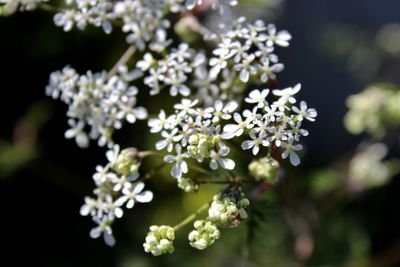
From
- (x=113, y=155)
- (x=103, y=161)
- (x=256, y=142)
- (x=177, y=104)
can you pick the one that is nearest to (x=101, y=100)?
(x=113, y=155)

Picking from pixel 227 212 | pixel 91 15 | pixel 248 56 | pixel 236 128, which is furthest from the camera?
pixel 91 15

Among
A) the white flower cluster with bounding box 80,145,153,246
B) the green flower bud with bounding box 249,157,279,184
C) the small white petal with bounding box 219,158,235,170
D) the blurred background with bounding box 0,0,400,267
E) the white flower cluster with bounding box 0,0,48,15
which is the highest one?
the white flower cluster with bounding box 0,0,48,15

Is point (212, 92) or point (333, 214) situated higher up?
point (212, 92)

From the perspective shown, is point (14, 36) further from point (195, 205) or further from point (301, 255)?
point (301, 255)

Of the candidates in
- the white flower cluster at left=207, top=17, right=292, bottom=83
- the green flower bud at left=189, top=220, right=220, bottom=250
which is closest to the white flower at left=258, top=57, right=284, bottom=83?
the white flower cluster at left=207, top=17, right=292, bottom=83

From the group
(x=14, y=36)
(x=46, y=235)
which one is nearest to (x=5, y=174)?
(x=46, y=235)

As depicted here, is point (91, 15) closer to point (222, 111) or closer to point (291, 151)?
point (222, 111)

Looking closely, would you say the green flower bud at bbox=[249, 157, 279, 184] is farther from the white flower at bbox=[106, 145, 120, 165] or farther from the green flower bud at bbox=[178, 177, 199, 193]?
the white flower at bbox=[106, 145, 120, 165]

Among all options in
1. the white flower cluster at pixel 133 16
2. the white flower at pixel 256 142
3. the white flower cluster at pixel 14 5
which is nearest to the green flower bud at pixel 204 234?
the white flower at pixel 256 142

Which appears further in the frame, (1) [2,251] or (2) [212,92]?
(1) [2,251]
